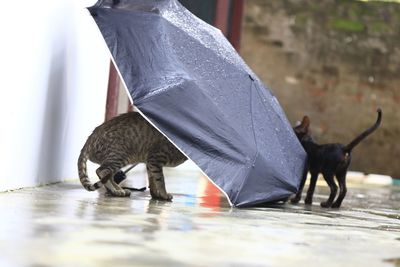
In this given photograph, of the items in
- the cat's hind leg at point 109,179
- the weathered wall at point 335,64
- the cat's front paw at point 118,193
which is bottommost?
the cat's front paw at point 118,193

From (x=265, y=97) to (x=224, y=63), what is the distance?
16.6 inches

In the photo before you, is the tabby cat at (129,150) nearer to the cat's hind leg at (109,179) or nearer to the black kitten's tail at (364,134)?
the cat's hind leg at (109,179)

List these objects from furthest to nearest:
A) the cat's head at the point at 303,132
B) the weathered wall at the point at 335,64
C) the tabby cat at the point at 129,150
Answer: the weathered wall at the point at 335,64 → the cat's head at the point at 303,132 → the tabby cat at the point at 129,150

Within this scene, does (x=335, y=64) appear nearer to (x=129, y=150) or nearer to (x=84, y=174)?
(x=129, y=150)

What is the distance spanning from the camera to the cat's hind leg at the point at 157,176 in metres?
4.67

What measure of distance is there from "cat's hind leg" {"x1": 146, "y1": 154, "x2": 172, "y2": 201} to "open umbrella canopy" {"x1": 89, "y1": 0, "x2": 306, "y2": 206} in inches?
14.7

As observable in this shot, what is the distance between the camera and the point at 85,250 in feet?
8.41

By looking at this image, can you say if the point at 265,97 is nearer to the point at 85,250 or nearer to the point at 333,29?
the point at 85,250

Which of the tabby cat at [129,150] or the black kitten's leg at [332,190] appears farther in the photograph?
the black kitten's leg at [332,190]

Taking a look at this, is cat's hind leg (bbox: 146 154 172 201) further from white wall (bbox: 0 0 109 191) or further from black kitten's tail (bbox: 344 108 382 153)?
black kitten's tail (bbox: 344 108 382 153)

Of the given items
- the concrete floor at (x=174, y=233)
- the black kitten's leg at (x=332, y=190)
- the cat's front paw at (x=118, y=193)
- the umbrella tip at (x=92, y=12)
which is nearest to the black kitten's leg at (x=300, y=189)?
the black kitten's leg at (x=332, y=190)

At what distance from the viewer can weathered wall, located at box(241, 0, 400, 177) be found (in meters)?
13.1

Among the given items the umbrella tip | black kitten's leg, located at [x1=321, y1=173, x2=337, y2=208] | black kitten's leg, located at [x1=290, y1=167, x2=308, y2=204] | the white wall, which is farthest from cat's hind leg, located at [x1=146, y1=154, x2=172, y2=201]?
black kitten's leg, located at [x1=321, y1=173, x2=337, y2=208]

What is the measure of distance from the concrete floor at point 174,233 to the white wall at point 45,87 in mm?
194
